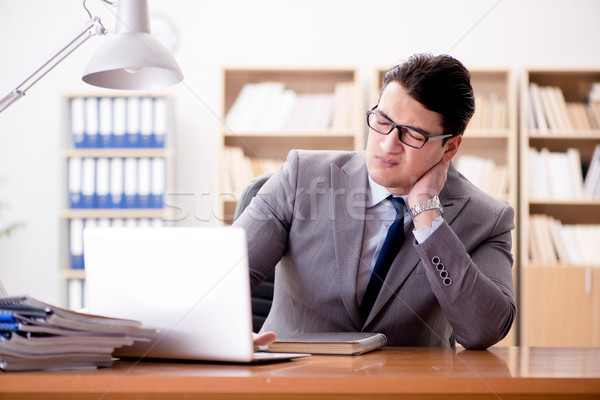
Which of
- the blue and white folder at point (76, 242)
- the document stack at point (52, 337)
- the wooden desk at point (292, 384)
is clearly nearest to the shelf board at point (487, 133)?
the blue and white folder at point (76, 242)

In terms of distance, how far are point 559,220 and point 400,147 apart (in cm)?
252

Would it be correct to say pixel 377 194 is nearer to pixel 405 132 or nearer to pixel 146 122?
pixel 405 132

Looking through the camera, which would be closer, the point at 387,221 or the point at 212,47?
the point at 387,221

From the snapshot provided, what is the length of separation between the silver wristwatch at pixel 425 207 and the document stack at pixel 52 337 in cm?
68

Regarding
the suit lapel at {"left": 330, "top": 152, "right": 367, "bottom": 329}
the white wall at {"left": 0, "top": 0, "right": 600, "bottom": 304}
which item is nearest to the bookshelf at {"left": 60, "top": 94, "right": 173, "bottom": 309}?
the white wall at {"left": 0, "top": 0, "right": 600, "bottom": 304}

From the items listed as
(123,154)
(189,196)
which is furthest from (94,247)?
(189,196)

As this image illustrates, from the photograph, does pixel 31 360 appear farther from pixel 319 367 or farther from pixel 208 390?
pixel 319 367

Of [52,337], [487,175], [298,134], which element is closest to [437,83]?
[52,337]

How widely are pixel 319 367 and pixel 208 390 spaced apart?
19cm

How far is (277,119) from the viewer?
357 cm

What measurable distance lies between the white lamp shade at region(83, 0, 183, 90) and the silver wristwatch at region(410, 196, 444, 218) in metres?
0.65

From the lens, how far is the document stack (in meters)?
0.85

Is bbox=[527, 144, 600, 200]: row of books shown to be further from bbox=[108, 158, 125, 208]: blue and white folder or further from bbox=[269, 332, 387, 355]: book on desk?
bbox=[269, 332, 387, 355]: book on desk

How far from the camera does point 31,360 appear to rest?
2.79ft
